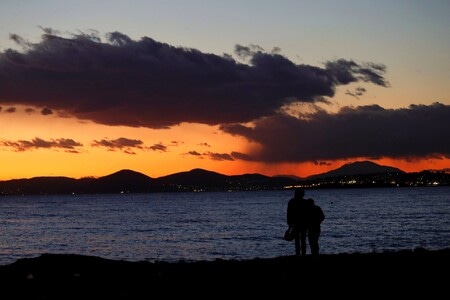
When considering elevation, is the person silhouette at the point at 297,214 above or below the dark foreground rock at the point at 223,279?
above

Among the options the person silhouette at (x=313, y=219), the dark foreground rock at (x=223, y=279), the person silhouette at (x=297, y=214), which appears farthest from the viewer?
Answer: the person silhouette at (x=313, y=219)

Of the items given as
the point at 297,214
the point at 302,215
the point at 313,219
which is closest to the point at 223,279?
the point at 297,214

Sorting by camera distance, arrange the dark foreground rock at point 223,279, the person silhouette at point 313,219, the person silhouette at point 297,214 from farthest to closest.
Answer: the person silhouette at point 313,219
the person silhouette at point 297,214
the dark foreground rock at point 223,279

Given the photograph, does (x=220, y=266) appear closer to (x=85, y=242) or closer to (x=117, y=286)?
(x=117, y=286)

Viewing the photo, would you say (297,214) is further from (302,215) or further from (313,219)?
(313,219)

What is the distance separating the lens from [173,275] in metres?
15.8

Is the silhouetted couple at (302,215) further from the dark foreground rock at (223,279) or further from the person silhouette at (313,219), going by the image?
the dark foreground rock at (223,279)

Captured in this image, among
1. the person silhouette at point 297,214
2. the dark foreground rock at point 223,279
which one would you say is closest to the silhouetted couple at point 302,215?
the person silhouette at point 297,214

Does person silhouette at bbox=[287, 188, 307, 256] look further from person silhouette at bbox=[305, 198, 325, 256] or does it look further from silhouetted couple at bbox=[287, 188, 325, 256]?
person silhouette at bbox=[305, 198, 325, 256]

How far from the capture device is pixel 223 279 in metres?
15.1

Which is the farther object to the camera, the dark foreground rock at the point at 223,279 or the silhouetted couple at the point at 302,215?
the silhouetted couple at the point at 302,215

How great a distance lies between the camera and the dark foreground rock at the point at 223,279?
1280 centimetres

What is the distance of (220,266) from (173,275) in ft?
9.57

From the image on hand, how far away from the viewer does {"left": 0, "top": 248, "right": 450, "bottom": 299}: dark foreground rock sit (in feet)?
42.0
